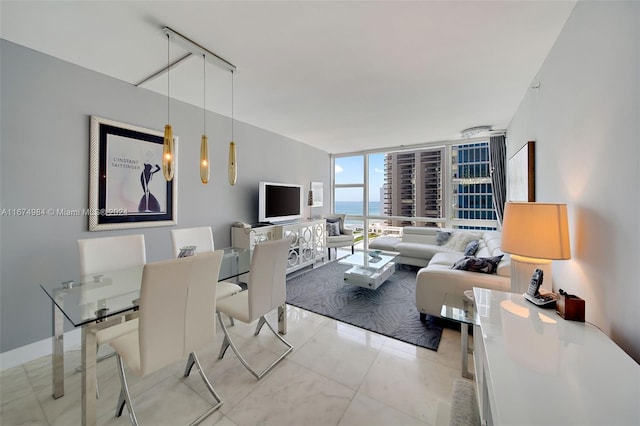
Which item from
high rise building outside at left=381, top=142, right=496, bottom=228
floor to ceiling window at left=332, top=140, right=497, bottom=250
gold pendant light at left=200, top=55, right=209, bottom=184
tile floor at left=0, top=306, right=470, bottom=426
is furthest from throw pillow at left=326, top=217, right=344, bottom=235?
gold pendant light at left=200, top=55, right=209, bottom=184

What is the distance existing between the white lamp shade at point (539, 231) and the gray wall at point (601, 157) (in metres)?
0.12

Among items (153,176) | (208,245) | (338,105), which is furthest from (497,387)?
(153,176)

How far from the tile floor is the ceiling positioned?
2.56 meters

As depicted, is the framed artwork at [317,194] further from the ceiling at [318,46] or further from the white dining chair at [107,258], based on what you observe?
the white dining chair at [107,258]

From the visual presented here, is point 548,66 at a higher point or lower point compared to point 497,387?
higher

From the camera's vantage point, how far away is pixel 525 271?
1629 mm

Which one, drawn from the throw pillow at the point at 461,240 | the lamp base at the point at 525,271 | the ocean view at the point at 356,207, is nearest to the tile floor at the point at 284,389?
the lamp base at the point at 525,271

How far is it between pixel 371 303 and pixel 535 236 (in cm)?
202

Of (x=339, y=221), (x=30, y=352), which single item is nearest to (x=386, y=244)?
(x=339, y=221)

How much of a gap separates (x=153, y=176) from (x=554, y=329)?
3585 millimetres

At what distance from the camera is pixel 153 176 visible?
2805 mm

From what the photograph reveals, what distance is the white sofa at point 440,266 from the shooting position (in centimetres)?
226

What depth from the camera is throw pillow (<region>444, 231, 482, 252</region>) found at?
13.9 feet

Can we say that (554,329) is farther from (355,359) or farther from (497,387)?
(355,359)
